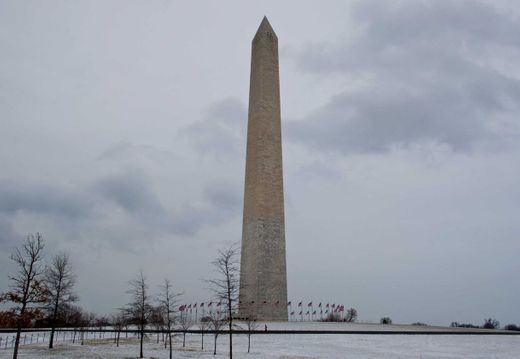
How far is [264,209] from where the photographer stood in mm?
44125

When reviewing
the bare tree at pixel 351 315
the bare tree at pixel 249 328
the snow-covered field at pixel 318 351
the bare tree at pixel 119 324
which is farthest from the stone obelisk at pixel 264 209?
the bare tree at pixel 351 315

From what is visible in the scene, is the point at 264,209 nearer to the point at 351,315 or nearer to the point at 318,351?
the point at 318,351

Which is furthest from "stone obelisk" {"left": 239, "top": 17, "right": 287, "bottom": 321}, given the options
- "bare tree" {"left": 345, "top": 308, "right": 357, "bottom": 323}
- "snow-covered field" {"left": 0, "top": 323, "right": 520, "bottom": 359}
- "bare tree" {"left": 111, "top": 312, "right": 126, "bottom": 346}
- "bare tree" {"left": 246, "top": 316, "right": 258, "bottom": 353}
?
"bare tree" {"left": 345, "top": 308, "right": 357, "bottom": 323}

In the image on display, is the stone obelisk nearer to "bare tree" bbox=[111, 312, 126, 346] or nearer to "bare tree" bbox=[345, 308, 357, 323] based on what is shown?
"bare tree" bbox=[111, 312, 126, 346]

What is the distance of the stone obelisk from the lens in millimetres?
42750

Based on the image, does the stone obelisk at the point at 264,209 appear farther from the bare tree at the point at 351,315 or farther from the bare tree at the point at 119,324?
the bare tree at the point at 351,315

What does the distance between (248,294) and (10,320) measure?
25031 millimetres

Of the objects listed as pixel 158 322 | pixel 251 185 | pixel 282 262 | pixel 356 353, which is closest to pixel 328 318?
pixel 282 262

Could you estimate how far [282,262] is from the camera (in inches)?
1754

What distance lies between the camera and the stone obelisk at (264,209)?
42.8 metres

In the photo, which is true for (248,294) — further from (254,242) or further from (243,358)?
(243,358)

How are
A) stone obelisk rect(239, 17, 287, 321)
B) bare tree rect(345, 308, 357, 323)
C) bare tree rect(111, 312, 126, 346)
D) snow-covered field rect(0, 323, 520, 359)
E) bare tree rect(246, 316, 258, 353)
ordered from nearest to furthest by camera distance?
snow-covered field rect(0, 323, 520, 359) → bare tree rect(246, 316, 258, 353) → bare tree rect(111, 312, 126, 346) → stone obelisk rect(239, 17, 287, 321) → bare tree rect(345, 308, 357, 323)

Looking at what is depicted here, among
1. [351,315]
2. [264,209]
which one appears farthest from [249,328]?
[351,315]

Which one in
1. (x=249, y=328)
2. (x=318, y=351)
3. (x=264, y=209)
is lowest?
(x=318, y=351)
